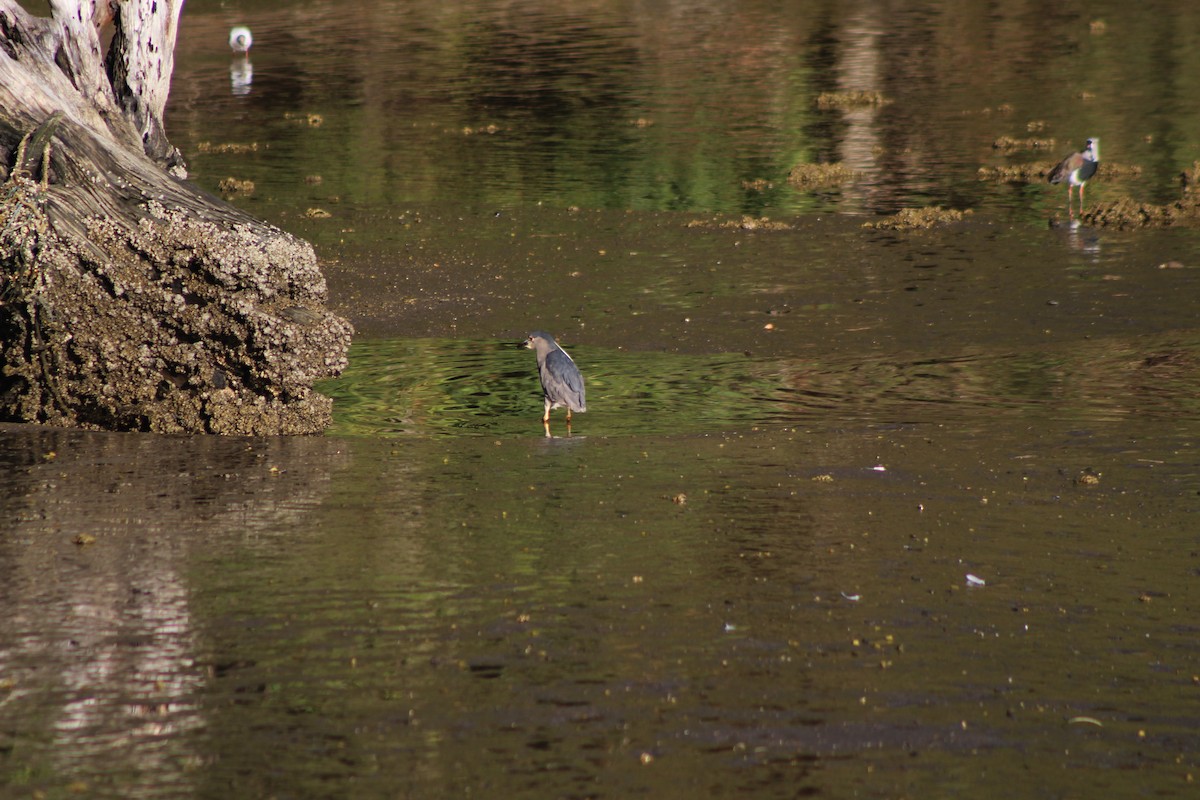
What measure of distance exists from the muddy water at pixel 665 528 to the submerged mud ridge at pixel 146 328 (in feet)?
1.19

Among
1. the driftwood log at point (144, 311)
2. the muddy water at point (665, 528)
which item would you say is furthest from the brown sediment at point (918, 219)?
the driftwood log at point (144, 311)

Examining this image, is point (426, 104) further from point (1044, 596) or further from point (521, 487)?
point (1044, 596)

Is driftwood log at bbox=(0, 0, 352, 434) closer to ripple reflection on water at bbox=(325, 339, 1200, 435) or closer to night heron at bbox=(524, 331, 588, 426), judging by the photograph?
ripple reflection on water at bbox=(325, 339, 1200, 435)

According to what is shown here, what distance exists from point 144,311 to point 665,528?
3731mm

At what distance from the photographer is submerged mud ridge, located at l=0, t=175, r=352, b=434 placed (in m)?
9.13

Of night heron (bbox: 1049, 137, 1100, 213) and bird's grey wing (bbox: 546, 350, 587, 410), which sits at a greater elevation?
night heron (bbox: 1049, 137, 1100, 213)

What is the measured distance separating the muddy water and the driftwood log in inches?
14.9

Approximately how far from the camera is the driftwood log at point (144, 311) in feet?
30.0

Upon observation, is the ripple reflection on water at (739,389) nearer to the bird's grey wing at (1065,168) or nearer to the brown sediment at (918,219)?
the brown sediment at (918,219)

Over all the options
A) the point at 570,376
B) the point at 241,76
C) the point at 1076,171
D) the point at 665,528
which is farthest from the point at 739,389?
the point at 241,76

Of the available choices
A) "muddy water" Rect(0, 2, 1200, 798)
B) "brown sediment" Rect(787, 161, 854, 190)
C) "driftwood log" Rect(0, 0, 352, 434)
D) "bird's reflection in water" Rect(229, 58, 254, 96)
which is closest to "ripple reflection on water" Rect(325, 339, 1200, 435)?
"muddy water" Rect(0, 2, 1200, 798)

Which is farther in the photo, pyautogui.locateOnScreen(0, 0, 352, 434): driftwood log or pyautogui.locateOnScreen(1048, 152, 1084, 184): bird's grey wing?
pyautogui.locateOnScreen(1048, 152, 1084, 184): bird's grey wing

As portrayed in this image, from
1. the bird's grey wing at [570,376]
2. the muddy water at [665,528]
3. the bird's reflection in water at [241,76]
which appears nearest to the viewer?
the muddy water at [665,528]

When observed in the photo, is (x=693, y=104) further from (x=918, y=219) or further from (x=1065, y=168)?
(x=918, y=219)
